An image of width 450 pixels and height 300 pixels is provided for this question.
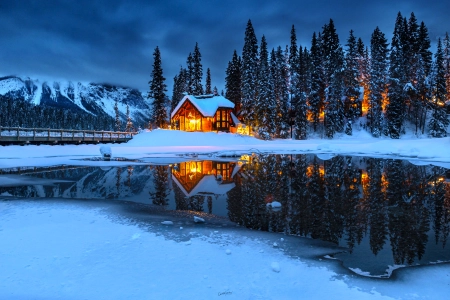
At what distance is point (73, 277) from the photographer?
171 inches

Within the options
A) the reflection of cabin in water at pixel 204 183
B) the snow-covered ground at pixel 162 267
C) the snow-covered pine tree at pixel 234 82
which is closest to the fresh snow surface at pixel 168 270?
the snow-covered ground at pixel 162 267

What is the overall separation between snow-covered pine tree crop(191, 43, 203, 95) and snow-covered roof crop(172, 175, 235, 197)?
172ft

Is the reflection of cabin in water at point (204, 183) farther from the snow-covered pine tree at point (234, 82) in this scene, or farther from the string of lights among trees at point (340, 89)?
the snow-covered pine tree at point (234, 82)

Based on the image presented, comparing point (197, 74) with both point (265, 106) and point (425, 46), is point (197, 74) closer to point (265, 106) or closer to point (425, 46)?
point (265, 106)

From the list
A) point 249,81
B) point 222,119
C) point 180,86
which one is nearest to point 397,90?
point 249,81

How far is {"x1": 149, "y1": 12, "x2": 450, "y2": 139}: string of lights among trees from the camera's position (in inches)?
2019

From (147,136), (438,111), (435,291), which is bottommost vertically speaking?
(435,291)

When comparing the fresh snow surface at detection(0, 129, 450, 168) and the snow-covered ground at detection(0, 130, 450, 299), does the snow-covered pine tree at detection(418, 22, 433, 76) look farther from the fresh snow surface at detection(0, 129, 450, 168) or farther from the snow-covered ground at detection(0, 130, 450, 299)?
the snow-covered ground at detection(0, 130, 450, 299)

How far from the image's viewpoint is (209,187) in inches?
480

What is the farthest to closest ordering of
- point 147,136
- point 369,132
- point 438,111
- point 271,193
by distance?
point 369,132, point 438,111, point 147,136, point 271,193

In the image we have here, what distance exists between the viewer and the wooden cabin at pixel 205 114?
176 ft

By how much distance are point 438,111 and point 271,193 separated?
5232 cm

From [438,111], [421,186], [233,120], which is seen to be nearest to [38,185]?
[421,186]

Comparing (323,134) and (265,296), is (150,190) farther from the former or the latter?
(323,134)
